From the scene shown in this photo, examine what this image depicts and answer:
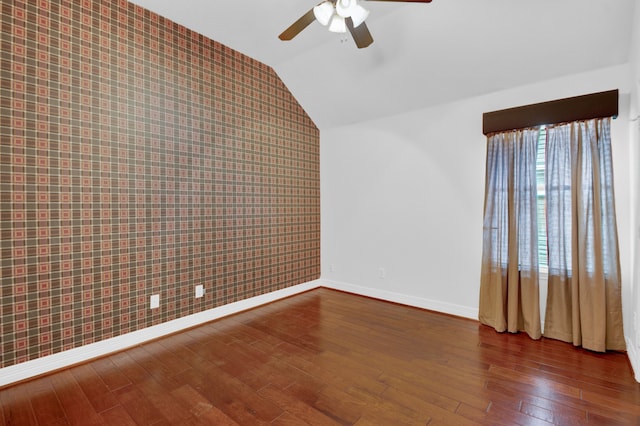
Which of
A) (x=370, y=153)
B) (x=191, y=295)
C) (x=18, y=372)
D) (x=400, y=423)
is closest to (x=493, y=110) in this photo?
(x=370, y=153)

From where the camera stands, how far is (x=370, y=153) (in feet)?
13.6

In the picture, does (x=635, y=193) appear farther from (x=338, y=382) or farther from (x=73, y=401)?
(x=73, y=401)

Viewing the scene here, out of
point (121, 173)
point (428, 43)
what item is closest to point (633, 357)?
point (428, 43)

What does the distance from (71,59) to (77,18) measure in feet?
1.15

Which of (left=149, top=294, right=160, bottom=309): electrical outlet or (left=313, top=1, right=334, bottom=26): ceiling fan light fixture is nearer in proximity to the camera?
(left=313, top=1, right=334, bottom=26): ceiling fan light fixture

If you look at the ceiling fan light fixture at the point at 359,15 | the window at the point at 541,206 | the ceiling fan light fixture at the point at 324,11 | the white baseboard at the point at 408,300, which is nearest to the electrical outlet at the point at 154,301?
the white baseboard at the point at 408,300

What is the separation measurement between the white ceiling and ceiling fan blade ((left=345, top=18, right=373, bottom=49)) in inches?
14.0

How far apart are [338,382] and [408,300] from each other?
6.37ft

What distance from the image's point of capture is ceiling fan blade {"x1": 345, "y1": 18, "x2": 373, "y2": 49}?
2219 mm

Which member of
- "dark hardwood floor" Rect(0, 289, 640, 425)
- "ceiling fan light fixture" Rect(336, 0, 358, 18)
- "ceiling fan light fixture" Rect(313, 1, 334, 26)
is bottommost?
"dark hardwood floor" Rect(0, 289, 640, 425)

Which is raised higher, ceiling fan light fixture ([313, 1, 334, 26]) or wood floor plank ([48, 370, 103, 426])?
ceiling fan light fixture ([313, 1, 334, 26])

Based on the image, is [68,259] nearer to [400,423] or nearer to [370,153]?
[400,423]

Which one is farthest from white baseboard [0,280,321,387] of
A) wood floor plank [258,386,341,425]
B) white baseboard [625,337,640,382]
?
white baseboard [625,337,640,382]

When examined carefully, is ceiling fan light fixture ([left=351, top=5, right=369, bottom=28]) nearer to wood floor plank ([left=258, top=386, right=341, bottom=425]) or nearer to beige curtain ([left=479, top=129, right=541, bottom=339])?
beige curtain ([left=479, top=129, right=541, bottom=339])
